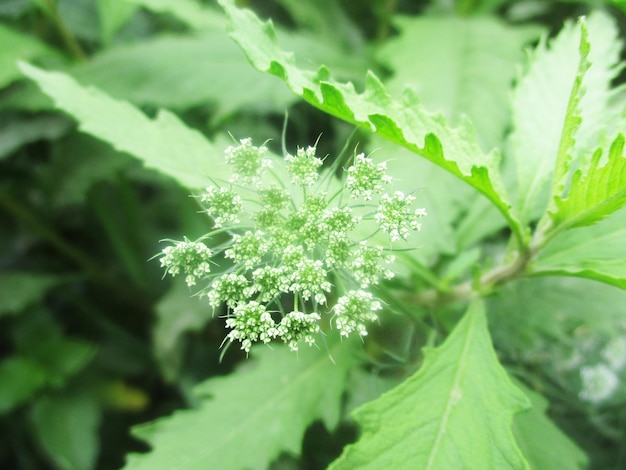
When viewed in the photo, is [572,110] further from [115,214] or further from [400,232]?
[115,214]

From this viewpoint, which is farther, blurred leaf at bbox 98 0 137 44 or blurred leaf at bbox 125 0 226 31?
blurred leaf at bbox 98 0 137 44

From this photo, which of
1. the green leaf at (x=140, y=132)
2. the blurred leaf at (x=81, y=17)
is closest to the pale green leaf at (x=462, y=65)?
the green leaf at (x=140, y=132)

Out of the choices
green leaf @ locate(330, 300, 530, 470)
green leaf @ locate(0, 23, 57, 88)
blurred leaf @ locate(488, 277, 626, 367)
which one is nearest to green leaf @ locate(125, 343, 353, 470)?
green leaf @ locate(330, 300, 530, 470)

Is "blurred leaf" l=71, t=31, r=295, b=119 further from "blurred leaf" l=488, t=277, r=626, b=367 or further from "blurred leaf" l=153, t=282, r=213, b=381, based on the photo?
"blurred leaf" l=488, t=277, r=626, b=367

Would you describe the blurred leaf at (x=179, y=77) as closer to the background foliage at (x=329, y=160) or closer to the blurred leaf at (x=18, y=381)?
the background foliage at (x=329, y=160)

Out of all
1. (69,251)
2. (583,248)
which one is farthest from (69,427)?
(583,248)
